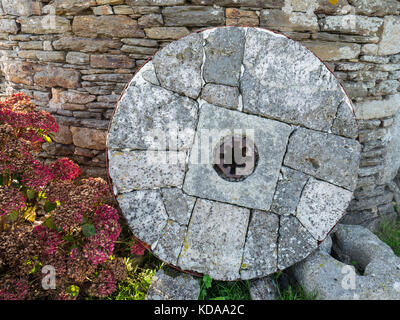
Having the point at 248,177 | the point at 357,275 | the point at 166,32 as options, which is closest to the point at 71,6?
the point at 166,32

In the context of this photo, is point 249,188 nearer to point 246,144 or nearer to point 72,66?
point 246,144

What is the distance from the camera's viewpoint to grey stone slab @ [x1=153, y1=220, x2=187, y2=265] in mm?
2033

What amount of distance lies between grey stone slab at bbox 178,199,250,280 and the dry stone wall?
786 mm

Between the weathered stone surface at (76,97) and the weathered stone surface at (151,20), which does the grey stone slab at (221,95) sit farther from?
the weathered stone surface at (76,97)

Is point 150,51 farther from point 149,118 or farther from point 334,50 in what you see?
point 334,50

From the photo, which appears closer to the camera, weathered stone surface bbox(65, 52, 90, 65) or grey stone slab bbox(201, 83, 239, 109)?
grey stone slab bbox(201, 83, 239, 109)

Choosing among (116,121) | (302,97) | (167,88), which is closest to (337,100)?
(302,97)

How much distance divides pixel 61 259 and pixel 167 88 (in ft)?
4.61

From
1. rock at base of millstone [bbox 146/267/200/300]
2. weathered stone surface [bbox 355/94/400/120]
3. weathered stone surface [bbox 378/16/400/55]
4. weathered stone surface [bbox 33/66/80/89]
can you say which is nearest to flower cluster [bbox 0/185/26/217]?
rock at base of millstone [bbox 146/267/200/300]

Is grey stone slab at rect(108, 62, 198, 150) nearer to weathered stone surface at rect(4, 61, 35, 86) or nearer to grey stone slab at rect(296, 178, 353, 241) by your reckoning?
grey stone slab at rect(296, 178, 353, 241)

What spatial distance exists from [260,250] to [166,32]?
1873 mm

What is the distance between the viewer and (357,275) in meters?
2.00

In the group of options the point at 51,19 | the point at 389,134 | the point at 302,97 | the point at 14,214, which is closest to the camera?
the point at 302,97

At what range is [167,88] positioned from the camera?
6.44 feet
